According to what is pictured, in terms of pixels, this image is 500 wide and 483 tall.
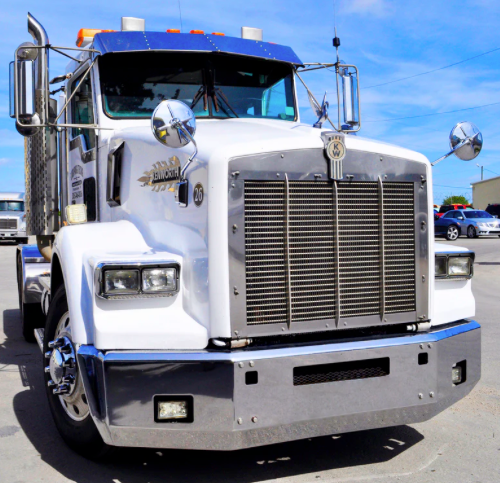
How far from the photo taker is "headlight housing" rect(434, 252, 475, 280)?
4.26 m

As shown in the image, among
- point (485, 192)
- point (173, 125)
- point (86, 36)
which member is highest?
point (485, 192)

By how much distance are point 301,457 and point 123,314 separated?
60.0 inches

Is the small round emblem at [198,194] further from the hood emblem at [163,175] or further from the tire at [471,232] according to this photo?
the tire at [471,232]

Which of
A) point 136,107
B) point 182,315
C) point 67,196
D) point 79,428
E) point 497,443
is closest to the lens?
point 182,315

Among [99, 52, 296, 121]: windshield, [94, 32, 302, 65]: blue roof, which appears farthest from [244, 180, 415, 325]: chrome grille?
[94, 32, 302, 65]: blue roof

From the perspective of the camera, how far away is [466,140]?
4.60 metres

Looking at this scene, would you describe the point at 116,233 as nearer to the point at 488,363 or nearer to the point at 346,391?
the point at 346,391

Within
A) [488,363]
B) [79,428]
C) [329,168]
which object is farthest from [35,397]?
[488,363]

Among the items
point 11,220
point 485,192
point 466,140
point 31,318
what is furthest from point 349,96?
point 485,192

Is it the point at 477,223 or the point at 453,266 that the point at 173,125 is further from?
the point at 477,223

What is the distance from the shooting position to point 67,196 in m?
6.06

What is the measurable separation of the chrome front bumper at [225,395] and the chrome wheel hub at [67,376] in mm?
467

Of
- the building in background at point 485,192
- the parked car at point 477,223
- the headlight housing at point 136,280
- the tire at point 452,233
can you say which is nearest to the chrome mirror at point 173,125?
the headlight housing at point 136,280

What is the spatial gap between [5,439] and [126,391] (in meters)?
1.54
